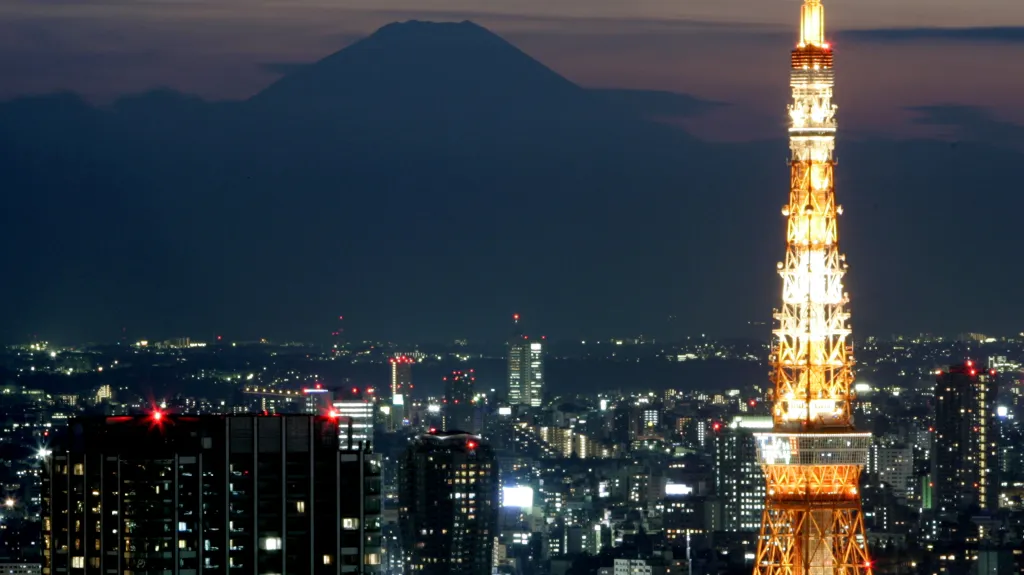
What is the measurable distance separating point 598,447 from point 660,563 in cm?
3519

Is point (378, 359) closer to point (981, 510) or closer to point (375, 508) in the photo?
point (981, 510)

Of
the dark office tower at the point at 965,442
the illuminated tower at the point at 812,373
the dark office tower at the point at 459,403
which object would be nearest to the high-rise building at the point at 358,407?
the dark office tower at the point at 459,403

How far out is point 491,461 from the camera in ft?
219

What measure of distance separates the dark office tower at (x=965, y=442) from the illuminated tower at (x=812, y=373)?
43.1 m

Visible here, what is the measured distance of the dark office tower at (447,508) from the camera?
6219 cm

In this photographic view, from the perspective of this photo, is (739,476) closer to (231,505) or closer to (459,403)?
(459,403)

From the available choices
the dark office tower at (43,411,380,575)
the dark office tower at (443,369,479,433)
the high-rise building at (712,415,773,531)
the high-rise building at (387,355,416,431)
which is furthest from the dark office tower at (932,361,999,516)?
the dark office tower at (43,411,380,575)

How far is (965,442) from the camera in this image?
250 feet

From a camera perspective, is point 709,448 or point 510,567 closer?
point 510,567

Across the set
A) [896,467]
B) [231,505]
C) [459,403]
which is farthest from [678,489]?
[231,505]

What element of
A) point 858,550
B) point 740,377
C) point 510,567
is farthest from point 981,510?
point 858,550

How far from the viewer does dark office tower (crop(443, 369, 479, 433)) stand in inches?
3804

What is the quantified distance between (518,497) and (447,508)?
1269 centimetres

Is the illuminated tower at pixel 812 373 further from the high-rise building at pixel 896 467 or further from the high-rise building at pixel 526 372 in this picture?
the high-rise building at pixel 526 372
